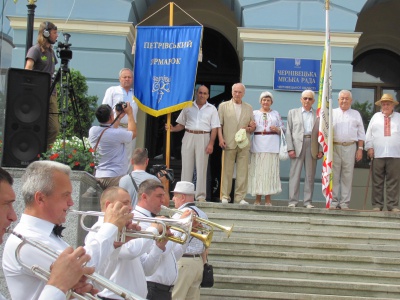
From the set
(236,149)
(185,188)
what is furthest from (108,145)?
(236,149)

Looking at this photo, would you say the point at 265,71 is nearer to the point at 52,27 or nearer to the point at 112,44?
the point at 112,44

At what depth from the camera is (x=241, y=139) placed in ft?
35.6

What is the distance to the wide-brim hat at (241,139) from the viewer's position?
10867mm

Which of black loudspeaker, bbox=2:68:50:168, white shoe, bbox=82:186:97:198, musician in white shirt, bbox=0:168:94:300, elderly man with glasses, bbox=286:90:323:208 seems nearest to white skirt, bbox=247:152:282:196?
elderly man with glasses, bbox=286:90:323:208

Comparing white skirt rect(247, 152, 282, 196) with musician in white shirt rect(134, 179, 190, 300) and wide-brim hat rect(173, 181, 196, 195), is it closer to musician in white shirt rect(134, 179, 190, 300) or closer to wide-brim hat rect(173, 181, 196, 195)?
wide-brim hat rect(173, 181, 196, 195)

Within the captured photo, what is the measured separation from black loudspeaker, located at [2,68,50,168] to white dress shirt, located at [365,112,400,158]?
5.45 meters

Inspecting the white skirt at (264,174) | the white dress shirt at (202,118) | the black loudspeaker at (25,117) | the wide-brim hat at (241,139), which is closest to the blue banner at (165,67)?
the white dress shirt at (202,118)

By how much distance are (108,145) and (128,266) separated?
11.0ft

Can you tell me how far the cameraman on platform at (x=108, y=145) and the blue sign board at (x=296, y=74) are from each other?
5.01 metres

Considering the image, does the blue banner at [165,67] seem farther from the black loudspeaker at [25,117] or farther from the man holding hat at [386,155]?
the black loudspeaker at [25,117]

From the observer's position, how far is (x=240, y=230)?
9734mm

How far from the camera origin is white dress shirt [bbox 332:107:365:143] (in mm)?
11227

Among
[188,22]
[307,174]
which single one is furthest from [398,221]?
[188,22]

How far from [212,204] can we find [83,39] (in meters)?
4.30
